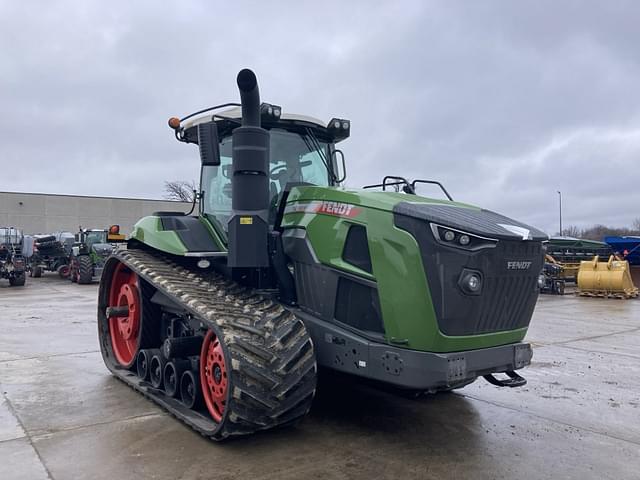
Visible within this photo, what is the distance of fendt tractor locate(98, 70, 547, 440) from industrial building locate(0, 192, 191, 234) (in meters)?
37.8

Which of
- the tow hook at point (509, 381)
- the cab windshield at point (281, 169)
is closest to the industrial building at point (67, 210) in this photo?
the cab windshield at point (281, 169)

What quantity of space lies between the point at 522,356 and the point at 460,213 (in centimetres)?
115

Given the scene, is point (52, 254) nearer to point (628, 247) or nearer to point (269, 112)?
point (628, 247)

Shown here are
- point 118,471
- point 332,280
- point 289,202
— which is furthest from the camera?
point 289,202

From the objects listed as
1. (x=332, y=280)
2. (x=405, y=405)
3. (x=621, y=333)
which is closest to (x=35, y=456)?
(x=332, y=280)

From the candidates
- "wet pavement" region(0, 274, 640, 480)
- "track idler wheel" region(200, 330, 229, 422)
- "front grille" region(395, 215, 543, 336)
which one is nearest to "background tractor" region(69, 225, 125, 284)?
"wet pavement" region(0, 274, 640, 480)

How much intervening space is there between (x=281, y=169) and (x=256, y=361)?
1.92m

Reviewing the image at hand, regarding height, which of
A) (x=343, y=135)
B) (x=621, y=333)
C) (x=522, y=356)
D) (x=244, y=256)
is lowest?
(x=621, y=333)

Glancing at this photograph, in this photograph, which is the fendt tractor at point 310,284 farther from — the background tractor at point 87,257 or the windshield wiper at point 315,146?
the background tractor at point 87,257

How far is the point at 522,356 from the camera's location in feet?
13.6

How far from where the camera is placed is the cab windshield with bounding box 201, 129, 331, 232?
5.08m

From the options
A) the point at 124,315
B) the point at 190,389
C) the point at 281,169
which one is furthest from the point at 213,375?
the point at 124,315

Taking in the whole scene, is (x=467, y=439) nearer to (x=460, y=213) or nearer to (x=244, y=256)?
(x=460, y=213)

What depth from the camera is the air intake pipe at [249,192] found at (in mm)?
4344
